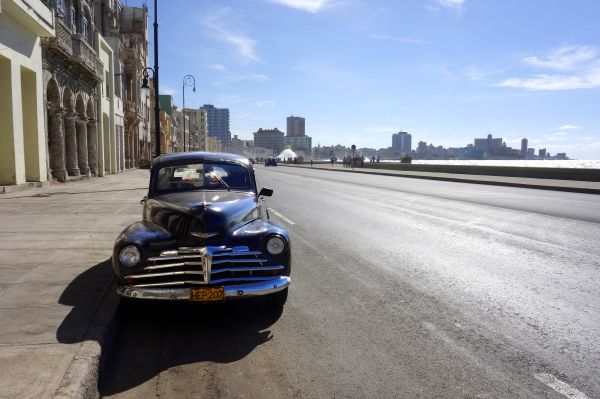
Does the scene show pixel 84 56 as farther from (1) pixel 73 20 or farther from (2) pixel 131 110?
(2) pixel 131 110

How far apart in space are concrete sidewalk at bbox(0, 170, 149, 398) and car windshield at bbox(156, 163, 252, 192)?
4.58ft

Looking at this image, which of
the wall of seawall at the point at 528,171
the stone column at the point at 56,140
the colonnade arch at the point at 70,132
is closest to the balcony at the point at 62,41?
the colonnade arch at the point at 70,132

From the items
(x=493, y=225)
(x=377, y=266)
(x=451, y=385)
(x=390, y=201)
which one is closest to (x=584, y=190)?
(x=390, y=201)

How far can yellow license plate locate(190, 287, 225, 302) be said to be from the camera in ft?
14.2

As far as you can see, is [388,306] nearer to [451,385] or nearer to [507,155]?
[451,385]

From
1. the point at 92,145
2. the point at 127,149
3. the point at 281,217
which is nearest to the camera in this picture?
the point at 281,217

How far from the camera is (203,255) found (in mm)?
4426

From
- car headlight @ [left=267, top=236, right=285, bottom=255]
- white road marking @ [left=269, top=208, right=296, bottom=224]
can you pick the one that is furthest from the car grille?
white road marking @ [left=269, top=208, right=296, bottom=224]

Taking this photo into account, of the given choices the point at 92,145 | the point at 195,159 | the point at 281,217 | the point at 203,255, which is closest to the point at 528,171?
the point at 281,217

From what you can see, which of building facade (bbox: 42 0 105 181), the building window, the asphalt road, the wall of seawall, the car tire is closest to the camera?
the asphalt road

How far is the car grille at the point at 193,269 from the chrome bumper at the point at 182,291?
0.06 metres

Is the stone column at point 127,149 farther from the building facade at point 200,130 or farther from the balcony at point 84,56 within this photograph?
the building facade at point 200,130

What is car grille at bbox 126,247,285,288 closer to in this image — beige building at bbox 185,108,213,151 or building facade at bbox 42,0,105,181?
building facade at bbox 42,0,105,181

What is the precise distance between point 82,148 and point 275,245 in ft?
83.5
